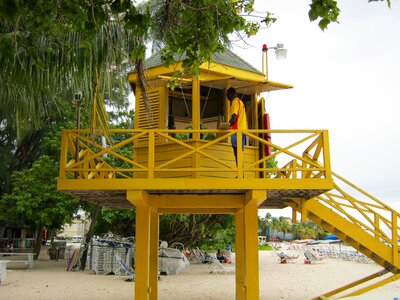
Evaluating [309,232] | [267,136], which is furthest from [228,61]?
[309,232]

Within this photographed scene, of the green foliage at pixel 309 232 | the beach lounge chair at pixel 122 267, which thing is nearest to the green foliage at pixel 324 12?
the beach lounge chair at pixel 122 267

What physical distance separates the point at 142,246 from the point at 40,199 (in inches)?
616

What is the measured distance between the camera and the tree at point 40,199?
77.5 ft

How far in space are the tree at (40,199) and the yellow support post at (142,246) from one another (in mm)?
14901

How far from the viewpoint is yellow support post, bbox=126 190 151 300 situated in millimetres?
9297

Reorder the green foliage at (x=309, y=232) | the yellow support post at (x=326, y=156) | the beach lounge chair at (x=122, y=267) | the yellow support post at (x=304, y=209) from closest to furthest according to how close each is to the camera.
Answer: the yellow support post at (x=326, y=156), the yellow support post at (x=304, y=209), the beach lounge chair at (x=122, y=267), the green foliage at (x=309, y=232)

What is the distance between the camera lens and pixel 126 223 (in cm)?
2778

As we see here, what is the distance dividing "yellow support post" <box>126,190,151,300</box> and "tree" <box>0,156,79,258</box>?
48.9 ft

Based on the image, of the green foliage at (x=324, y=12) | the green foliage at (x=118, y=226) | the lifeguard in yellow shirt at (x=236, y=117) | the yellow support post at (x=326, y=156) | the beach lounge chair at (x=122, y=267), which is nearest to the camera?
the green foliage at (x=324, y=12)

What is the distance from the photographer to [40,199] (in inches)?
933

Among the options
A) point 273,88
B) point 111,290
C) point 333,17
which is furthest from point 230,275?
point 333,17

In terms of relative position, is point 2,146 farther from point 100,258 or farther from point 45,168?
point 100,258

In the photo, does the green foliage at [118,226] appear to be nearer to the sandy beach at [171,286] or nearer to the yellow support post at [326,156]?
the sandy beach at [171,286]

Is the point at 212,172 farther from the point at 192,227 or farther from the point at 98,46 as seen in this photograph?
the point at 192,227
